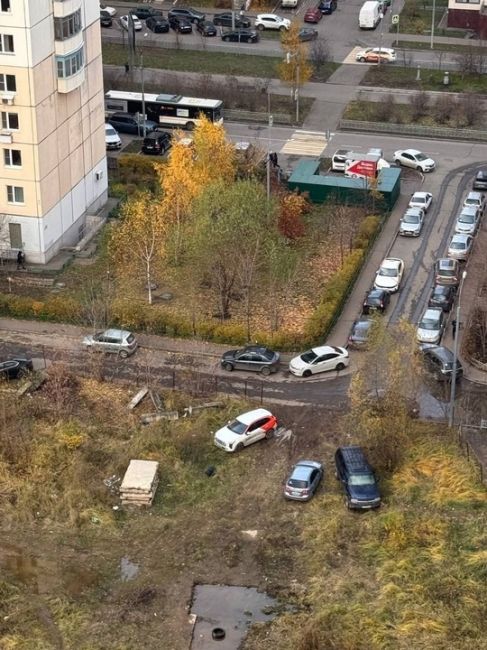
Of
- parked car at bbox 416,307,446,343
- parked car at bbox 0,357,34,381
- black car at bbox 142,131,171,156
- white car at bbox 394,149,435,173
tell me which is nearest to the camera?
parked car at bbox 0,357,34,381

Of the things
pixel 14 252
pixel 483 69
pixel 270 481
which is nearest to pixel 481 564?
pixel 270 481

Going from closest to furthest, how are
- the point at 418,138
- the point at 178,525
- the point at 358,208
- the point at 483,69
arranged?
the point at 178,525 < the point at 358,208 < the point at 418,138 < the point at 483,69

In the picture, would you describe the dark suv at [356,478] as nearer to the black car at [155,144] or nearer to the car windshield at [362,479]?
the car windshield at [362,479]

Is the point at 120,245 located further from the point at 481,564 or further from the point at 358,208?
the point at 481,564

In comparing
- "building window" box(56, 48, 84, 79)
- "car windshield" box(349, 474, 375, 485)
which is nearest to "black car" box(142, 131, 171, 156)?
"building window" box(56, 48, 84, 79)

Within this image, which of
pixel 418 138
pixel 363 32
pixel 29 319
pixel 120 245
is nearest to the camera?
pixel 29 319

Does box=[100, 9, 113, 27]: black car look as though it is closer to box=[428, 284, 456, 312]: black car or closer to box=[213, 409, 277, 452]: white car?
box=[428, 284, 456, 312]: black car
